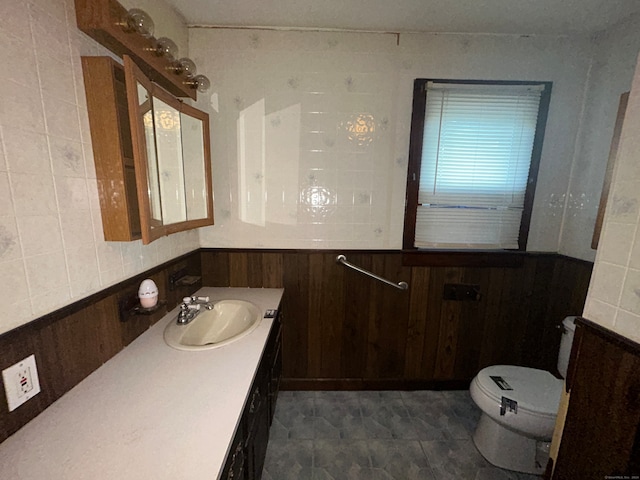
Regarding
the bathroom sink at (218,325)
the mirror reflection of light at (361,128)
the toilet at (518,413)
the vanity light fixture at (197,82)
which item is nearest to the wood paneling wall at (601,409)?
the toilet at (518,413)

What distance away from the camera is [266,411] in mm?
1255

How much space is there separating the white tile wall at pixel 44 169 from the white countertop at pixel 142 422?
29cm

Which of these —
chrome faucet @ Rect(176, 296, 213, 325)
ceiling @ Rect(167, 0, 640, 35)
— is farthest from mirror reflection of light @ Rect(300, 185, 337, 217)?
ceiling @ Rect(167, 0, 640, 35)

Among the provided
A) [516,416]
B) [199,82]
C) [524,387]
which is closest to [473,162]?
[524,387]

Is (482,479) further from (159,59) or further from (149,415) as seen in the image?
(159,59)

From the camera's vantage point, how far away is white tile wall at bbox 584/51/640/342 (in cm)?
72

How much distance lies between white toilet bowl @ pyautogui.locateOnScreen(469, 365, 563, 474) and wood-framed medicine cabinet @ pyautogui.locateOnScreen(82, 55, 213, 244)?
1834 mm

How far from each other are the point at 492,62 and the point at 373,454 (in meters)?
2.45

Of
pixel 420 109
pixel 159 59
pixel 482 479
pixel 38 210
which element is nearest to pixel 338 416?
pixel 482 479

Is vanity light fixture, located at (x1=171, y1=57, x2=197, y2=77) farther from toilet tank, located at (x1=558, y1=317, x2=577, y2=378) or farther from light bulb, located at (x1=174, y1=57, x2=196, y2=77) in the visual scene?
toilet tank, located at (x1=558, y1=317, x2=577, y2=378)

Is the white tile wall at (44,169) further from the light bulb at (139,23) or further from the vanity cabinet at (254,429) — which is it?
the vanity cabinet at (254,429)

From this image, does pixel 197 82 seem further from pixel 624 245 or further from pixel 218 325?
pixel 624 245

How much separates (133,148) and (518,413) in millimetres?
2075

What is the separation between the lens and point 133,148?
90cm
